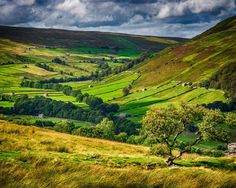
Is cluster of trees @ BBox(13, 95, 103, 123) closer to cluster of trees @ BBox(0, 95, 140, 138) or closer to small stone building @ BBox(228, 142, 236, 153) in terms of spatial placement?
cluster of trees @ BBox(0, 95, 140, 138)

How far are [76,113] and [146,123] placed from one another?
139886 mm

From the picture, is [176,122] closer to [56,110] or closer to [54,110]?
[56,110]

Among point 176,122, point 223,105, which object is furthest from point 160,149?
point 223,105

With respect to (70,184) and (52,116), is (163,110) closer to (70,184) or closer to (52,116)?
(70,184)

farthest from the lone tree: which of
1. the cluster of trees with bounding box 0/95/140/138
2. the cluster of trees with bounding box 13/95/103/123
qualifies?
the cluster of trees with bounding box 13/95/103/123

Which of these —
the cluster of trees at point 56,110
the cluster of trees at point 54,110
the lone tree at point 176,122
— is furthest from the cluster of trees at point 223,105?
the lone tree at point 176,122

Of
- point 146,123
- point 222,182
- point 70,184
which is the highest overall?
point 70,184

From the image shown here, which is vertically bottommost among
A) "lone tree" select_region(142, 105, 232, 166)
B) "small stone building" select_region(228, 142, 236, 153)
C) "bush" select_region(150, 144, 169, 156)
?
"small stone building" select_region(228, 142, 236, 153)

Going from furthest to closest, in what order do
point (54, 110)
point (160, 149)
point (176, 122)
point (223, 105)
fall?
point (54, 110) < point (223, 105) < point (160, 149) < point (176, 122)

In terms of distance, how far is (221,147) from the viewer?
109 metres

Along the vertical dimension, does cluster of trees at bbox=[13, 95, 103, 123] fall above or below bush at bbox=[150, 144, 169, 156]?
below

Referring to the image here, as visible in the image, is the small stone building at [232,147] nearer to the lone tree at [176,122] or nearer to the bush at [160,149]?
the lone tree at [176,122]

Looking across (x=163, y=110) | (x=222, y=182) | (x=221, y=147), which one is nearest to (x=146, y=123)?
(x=163, y=110)

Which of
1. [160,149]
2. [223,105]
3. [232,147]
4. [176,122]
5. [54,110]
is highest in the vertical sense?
[176,122]
